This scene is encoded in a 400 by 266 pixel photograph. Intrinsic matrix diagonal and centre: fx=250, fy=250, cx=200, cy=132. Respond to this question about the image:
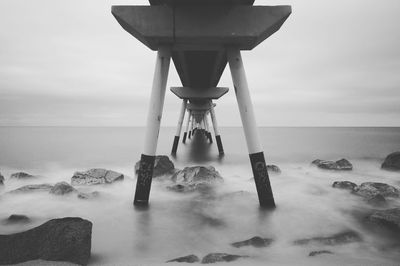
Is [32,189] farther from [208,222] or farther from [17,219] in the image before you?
[208,222]

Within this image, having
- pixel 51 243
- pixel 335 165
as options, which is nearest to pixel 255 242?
pixel 51 243

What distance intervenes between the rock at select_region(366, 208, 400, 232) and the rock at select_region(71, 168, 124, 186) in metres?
7.06

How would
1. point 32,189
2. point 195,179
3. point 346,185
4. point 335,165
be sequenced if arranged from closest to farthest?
point 32,189, point 346,185, point 195,179, point 335,165

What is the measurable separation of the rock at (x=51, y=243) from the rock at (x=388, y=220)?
4631 mm

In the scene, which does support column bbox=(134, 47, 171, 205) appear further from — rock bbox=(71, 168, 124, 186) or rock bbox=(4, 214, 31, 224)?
rock bbox=(71, 168, 124, 186)

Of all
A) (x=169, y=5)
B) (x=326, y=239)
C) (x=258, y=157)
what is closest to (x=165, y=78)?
(x=169, y=5)

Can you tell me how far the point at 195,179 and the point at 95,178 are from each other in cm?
326

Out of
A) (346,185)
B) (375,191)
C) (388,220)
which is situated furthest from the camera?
(346,185)

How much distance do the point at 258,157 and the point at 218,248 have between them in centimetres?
213

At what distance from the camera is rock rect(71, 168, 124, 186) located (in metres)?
8.00

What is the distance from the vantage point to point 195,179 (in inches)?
315

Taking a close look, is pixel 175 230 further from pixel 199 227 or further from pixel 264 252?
pixel 264 252

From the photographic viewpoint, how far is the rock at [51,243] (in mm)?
2662

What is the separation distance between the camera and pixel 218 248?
3.68 m
